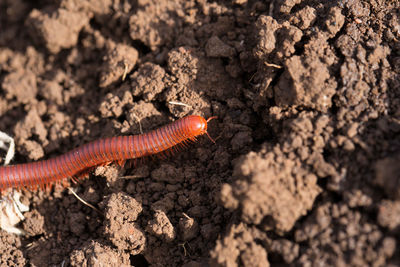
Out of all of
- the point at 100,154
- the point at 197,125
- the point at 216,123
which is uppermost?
the point at 197,125

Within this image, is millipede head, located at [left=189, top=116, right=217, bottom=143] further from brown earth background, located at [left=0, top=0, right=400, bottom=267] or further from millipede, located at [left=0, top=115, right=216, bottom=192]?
brown earth background, located at [left=0, top=0, right=400, bottom=267]

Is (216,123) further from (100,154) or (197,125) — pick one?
(100,154)

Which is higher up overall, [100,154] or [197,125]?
[197,125]

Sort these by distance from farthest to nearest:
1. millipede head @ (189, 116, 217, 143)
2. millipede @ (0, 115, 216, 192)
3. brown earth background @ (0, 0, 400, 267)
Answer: millipede @ (0, 115, 216, 192)
millipede head @ (189, 116, 217, 143)
brown earth background @ (0, 0, 400, 267)

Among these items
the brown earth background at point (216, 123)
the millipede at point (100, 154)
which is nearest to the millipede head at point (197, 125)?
the millipede at point (100, 154)

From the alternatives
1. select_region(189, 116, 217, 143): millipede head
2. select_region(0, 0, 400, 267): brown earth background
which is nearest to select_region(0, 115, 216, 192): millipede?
select_region(189, 116, 217, 143): millipede head

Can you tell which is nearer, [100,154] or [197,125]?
[197,125]

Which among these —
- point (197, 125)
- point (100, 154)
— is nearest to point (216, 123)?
point (197, 125)
